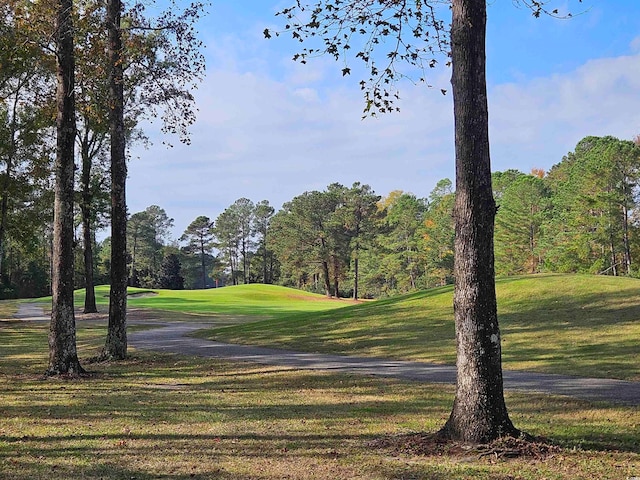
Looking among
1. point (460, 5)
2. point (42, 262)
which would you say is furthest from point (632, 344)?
point (42, 262)

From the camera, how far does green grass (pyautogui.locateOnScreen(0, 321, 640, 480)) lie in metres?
5.09

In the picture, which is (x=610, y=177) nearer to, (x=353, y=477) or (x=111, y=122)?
(x=111, y=122)

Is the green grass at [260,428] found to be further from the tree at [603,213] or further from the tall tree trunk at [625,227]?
the tall tree trunk at [625,227]

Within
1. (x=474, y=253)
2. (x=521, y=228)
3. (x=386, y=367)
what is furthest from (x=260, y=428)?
(x=521, y=228)

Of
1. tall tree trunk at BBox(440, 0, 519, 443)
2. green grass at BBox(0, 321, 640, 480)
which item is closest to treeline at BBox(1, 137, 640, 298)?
green grass at BBox(0, 321, 640, 480)

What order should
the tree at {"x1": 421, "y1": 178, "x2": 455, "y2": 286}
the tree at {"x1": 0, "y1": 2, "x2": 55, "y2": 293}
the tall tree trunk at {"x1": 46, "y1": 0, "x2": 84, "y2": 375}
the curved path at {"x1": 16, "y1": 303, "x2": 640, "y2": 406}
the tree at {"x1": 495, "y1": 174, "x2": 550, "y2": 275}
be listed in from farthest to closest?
the tree at {"x1": 421, "y1": 178, "x2": 455, "y2": 286} → the tree at {"x1": 495, "y1": 174, "x2": 550, "y2": 275} → the tree at {"x1": 0, "y1": 2, "x2": 55, "y2": 293} → the tall tree trunk at {"x1": 46, "y1": 0, "x2": 84, "y2": 375} → the curved path at {"x1": 16, "y1": 303, "x2": 640, "y2": 406}

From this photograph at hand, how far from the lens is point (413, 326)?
18797 mm

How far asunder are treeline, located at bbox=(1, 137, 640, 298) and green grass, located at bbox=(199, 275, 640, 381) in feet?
50.0

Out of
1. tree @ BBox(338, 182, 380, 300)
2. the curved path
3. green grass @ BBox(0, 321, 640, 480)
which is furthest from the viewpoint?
tree @ BBox(338, 182, 380, 300)

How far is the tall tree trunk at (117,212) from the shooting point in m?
13.5

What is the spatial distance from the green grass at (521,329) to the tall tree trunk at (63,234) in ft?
23.5

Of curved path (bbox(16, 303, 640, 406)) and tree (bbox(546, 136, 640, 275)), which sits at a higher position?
tree (bbox(546, 136, 640, 275))

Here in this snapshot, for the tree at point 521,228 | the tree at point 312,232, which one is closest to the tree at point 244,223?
the tree at point 312,232

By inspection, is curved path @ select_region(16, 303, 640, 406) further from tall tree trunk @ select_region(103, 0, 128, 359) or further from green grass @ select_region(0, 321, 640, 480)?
tall tree trunk @ select_region(103, 0, 128, 359)
